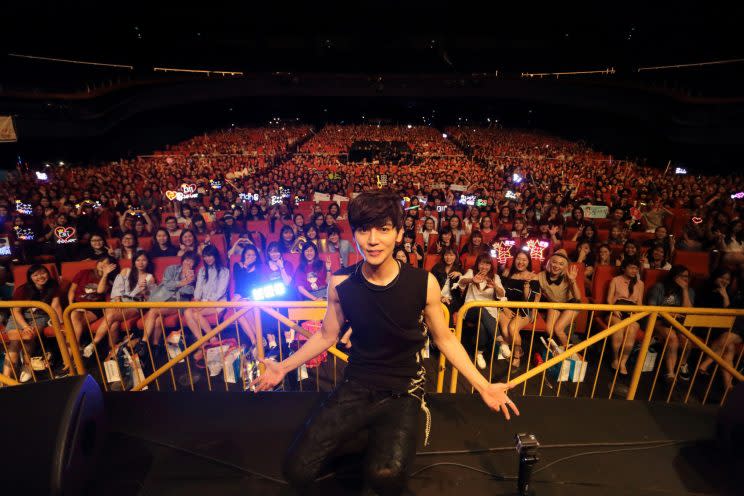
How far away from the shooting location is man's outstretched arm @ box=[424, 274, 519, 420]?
2.17m

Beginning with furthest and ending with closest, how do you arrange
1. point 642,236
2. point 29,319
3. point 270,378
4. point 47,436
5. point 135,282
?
point 642,236
point 135,282
point 29,319
point 270,378
point 47,436

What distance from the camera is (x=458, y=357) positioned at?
227 cm

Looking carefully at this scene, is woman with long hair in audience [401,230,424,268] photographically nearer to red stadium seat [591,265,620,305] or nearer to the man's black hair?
red stadium seat [591,265,620,305]

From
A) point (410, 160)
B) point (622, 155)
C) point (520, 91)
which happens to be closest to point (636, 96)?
point (622, 155)

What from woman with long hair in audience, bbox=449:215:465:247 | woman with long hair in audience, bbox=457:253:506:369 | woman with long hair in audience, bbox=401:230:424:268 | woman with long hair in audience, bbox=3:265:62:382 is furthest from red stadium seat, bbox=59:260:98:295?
woman with long hair in audience, bbox=449:215:465:247

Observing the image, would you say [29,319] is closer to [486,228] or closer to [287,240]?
[287,240]

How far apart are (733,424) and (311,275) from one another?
4.52 metres

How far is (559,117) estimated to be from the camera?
3747 centimetres

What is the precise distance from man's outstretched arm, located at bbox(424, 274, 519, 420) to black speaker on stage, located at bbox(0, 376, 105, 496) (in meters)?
2.08

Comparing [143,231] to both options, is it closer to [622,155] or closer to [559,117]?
[622,155]

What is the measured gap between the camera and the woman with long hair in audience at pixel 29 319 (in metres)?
4.05

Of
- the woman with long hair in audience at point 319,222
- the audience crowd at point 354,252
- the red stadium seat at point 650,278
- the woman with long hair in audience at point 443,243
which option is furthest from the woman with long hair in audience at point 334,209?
the red stadium seat at point 650,278

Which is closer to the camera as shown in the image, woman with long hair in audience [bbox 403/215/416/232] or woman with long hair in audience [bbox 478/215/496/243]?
woman with long hair in audience [bbox 403/215/416/232]

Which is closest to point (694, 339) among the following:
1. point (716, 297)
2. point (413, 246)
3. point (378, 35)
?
point (716, 297)
